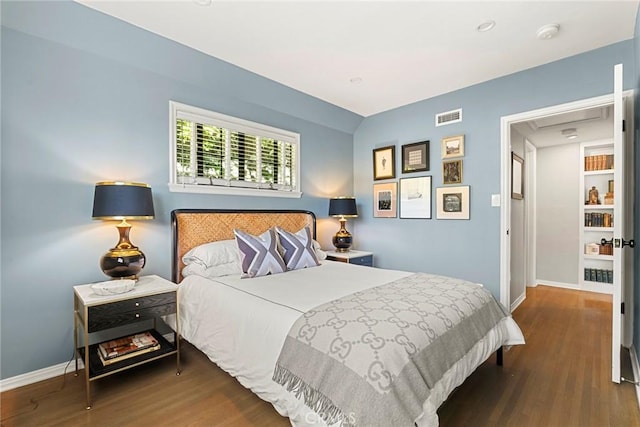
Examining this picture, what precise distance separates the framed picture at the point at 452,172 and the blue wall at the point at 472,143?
57 mm

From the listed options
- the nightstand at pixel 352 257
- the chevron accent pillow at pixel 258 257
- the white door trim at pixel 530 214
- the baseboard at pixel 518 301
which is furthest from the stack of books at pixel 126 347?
the white door trim at pixel 530 214

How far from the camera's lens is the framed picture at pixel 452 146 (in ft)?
11.4

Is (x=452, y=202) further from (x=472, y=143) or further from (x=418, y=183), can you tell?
(x=472, y=143)

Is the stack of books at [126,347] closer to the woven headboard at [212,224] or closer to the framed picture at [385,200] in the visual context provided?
the woven headboard at [212,224]

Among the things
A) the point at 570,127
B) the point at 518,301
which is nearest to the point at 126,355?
the point at 518,301

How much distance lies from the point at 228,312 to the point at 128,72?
2.10m

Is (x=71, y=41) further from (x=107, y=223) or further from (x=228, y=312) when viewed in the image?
(x=228, y=312)

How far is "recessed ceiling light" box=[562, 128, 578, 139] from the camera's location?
162 inches

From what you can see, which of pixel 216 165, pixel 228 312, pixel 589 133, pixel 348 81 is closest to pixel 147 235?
pixel 216 165

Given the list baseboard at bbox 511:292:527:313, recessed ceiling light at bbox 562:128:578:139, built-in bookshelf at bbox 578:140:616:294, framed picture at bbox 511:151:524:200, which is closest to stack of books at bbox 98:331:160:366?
baseboard at bbox 511:292:527:313

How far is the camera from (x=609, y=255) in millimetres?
4496

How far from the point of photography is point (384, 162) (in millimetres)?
4223

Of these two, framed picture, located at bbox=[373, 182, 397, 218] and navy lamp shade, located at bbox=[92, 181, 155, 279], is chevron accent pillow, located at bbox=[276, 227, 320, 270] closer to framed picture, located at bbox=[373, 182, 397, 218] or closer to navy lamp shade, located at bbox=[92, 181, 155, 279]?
navy lamp shade, located at bbox=[92, 181, 155, 279]

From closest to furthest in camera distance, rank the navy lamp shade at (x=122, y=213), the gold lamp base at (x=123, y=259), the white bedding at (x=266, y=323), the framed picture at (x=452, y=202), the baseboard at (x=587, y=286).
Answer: the white bedding at (x=266, y=323) < the navy lamp shade at (x=122, y=213) < the gold lamp base at (x=123, y=259) < the framed picture at (x=452, y=202) < the baseboard at (x=587, y=286)
